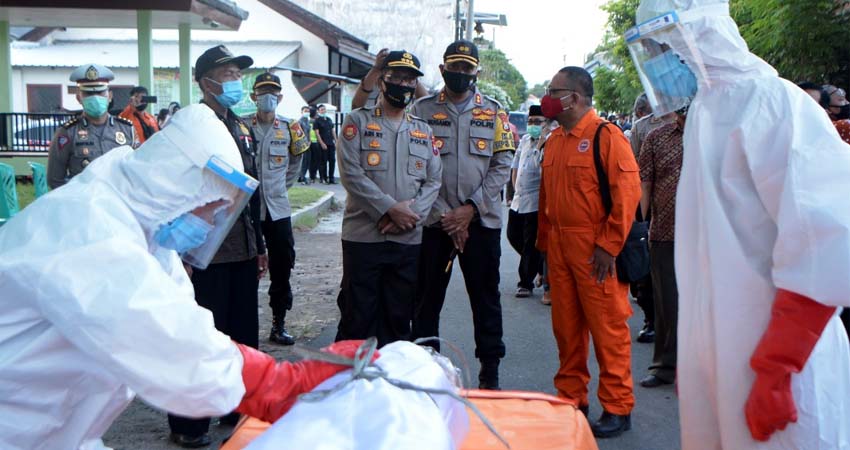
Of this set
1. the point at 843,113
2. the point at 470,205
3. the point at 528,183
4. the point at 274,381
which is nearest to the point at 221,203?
the point at 274,381

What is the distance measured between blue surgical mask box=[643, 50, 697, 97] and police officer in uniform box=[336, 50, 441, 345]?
6.53 ft

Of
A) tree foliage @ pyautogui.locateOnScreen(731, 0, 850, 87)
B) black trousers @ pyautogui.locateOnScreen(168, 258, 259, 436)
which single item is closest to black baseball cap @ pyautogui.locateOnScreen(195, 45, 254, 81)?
black trousers @ pyautogui.locateOnScreen(168, 258, 259, 436)

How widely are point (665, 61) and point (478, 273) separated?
245 cm

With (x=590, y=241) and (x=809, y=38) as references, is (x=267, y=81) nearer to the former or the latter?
(x=590, y=241)

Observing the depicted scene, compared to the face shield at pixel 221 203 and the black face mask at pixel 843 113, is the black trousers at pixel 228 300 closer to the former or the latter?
the face shield at pixel 221 203

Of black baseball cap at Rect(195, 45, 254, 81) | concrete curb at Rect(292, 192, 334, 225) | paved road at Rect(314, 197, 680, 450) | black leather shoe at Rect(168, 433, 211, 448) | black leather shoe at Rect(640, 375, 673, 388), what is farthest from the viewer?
concrete curb at Rect(292, 192, 334, 225)

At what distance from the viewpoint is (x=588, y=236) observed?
418 centimetres

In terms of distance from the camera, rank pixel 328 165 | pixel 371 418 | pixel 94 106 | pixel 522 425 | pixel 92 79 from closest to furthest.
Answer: pixel 371 418, pixel 522 425, pixel 94 106, pixel 92 79, pixel 328 165

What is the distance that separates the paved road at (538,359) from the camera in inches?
175

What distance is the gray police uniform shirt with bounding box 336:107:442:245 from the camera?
4.56 m

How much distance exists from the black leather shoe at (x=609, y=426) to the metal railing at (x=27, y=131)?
1187cm

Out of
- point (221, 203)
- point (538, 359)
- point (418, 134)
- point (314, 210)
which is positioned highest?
point (418, 134)

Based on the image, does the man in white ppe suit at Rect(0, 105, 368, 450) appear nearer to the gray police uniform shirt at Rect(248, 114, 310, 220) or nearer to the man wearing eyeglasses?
the man wearing eyeglasses

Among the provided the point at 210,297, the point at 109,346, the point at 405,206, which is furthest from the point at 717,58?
the point at 210,297
